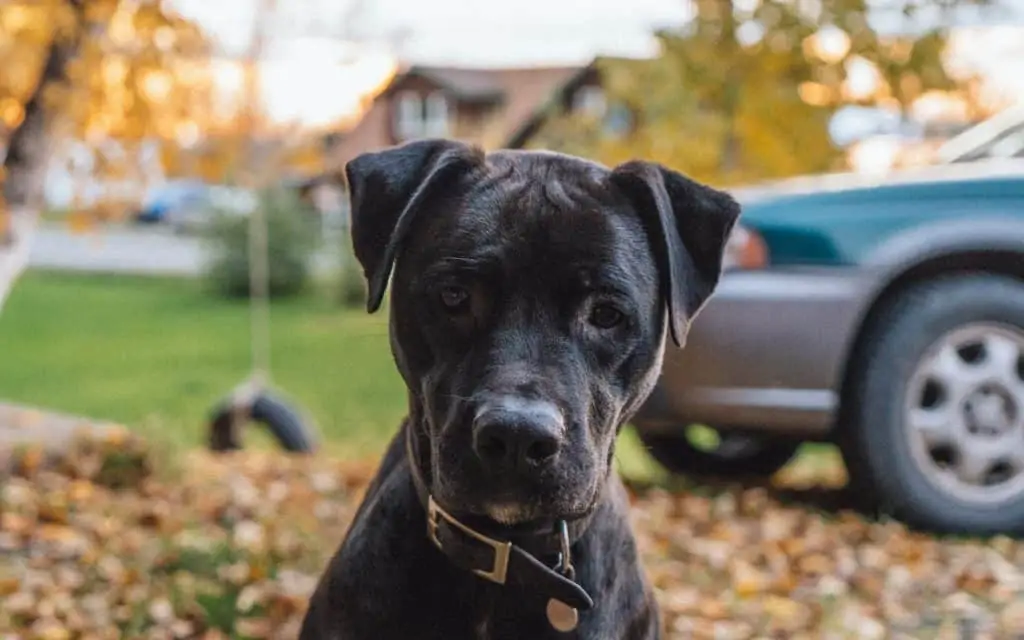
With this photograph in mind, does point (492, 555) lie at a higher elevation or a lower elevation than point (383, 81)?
lower

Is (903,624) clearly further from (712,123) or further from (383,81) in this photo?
(383,81)

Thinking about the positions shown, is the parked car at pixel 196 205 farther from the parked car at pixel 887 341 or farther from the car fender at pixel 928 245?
the car fender at pixel 928 245


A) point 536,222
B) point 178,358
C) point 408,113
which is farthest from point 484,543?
point 408,113

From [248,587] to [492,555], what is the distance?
6.71 ft

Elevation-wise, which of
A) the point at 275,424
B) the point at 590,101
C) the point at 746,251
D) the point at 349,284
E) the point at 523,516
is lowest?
the point at 349,284

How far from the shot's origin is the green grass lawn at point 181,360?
37.9 feet

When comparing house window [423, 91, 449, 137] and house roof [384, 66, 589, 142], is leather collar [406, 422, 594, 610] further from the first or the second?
house window [423, 91, 449, 137]

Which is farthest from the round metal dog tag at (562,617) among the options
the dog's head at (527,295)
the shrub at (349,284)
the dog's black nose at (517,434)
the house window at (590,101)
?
the shrub at (349,284)

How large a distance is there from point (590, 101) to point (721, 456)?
4.50m

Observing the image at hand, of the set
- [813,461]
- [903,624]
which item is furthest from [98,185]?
[813,461]

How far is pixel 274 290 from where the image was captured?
72.1 feet

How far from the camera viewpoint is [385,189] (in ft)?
8.97

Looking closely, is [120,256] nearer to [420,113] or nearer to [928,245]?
[420,113]

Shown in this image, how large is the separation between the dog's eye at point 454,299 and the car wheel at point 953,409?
2.95m
